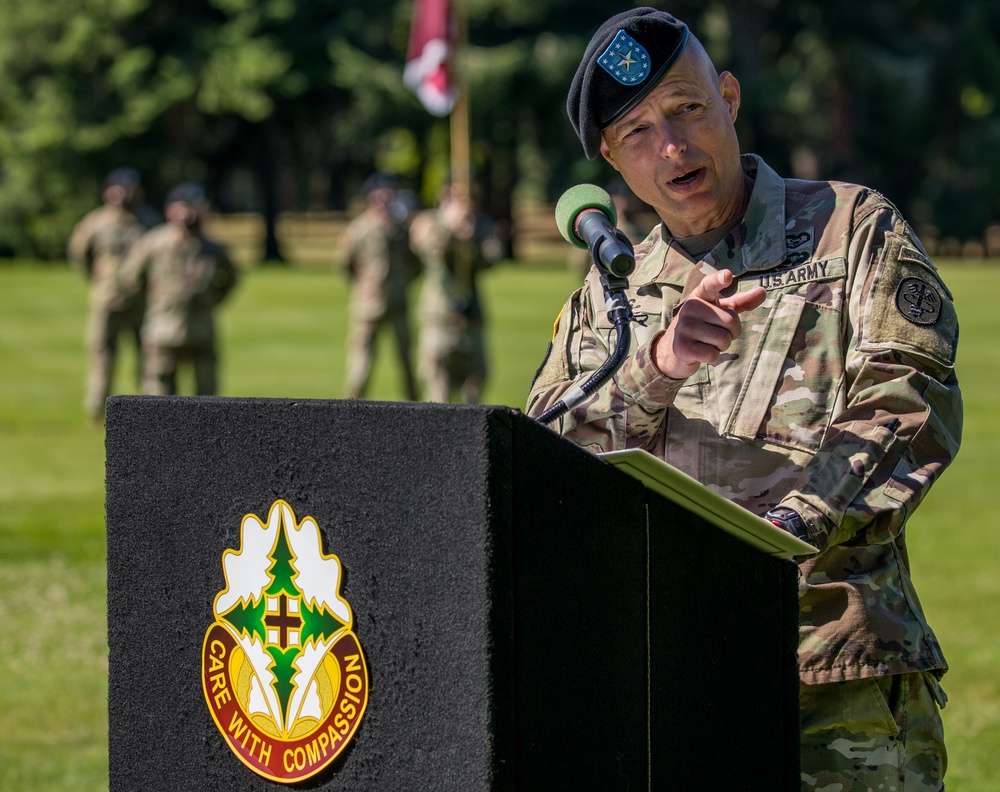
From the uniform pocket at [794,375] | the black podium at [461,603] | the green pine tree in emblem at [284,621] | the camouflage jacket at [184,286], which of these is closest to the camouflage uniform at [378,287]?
the camouflage jacket at [184,286]

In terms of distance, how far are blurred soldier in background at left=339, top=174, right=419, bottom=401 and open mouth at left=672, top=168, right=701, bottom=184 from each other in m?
14.6

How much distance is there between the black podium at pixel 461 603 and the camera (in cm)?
197

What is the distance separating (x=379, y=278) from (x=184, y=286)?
2.93 metres

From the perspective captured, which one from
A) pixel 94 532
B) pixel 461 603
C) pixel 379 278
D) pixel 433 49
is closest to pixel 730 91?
pixel 461 603

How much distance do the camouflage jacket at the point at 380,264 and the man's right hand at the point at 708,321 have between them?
49.4 feet

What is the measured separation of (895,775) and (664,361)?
2.44ft

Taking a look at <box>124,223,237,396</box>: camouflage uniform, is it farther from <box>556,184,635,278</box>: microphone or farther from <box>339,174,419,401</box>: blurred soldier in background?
<box>556,184,635,278</box>: microphone

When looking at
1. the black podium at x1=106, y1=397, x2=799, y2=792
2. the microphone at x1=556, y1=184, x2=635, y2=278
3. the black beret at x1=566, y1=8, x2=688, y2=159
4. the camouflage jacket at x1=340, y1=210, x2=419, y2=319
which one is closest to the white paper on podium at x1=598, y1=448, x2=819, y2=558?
the black podium at x1=106, y1=397, x2=799, y2=792

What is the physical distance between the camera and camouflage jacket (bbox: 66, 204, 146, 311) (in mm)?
17047

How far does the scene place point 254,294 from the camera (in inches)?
1463

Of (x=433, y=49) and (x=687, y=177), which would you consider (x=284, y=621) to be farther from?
(x=433, y=49)

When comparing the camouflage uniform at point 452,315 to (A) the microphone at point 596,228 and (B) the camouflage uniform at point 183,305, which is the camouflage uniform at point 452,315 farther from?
(A) the microphone at point 596,228

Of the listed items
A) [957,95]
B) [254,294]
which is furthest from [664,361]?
[957,95]

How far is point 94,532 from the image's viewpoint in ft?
36.1
